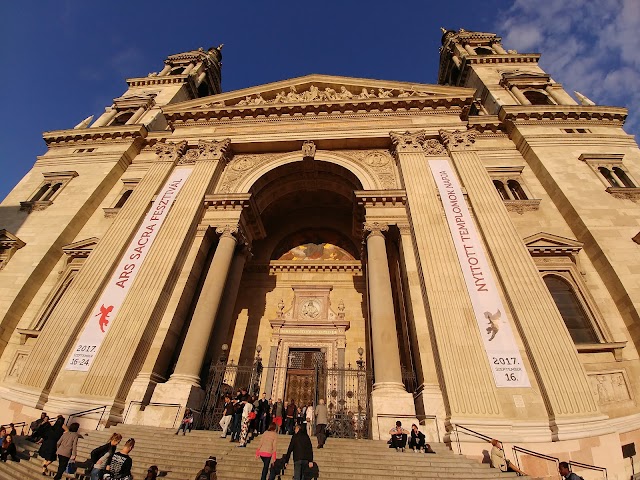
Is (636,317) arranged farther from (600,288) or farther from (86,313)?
(86,313)

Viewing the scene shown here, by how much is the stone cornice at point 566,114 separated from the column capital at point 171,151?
59.7ft

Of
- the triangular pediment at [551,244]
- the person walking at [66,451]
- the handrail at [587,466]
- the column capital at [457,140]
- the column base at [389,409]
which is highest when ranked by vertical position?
the column capital at [457,140]

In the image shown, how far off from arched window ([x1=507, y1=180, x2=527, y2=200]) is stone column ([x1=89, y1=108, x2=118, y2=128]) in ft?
86.5

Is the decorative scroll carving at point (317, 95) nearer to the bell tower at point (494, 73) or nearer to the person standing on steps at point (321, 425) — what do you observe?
the bell tower at point (494, 73)

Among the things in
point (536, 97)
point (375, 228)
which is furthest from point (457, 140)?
point (536, 97)

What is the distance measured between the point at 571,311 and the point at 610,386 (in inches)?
108

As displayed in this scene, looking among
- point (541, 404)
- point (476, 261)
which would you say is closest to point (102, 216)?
point (476, 261)

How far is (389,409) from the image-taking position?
9945 millimetres

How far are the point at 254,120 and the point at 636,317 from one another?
62.3ft

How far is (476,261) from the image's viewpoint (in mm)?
11875

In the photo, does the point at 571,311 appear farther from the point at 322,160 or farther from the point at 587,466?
the point at 322,160

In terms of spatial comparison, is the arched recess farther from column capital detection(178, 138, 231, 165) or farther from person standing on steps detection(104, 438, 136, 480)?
person standing on steps detection(104, 438, 136, 480)

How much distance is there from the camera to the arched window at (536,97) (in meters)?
22.9

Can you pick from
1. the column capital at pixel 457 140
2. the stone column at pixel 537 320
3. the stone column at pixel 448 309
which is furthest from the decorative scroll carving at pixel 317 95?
the stone column at pixel 537 320
